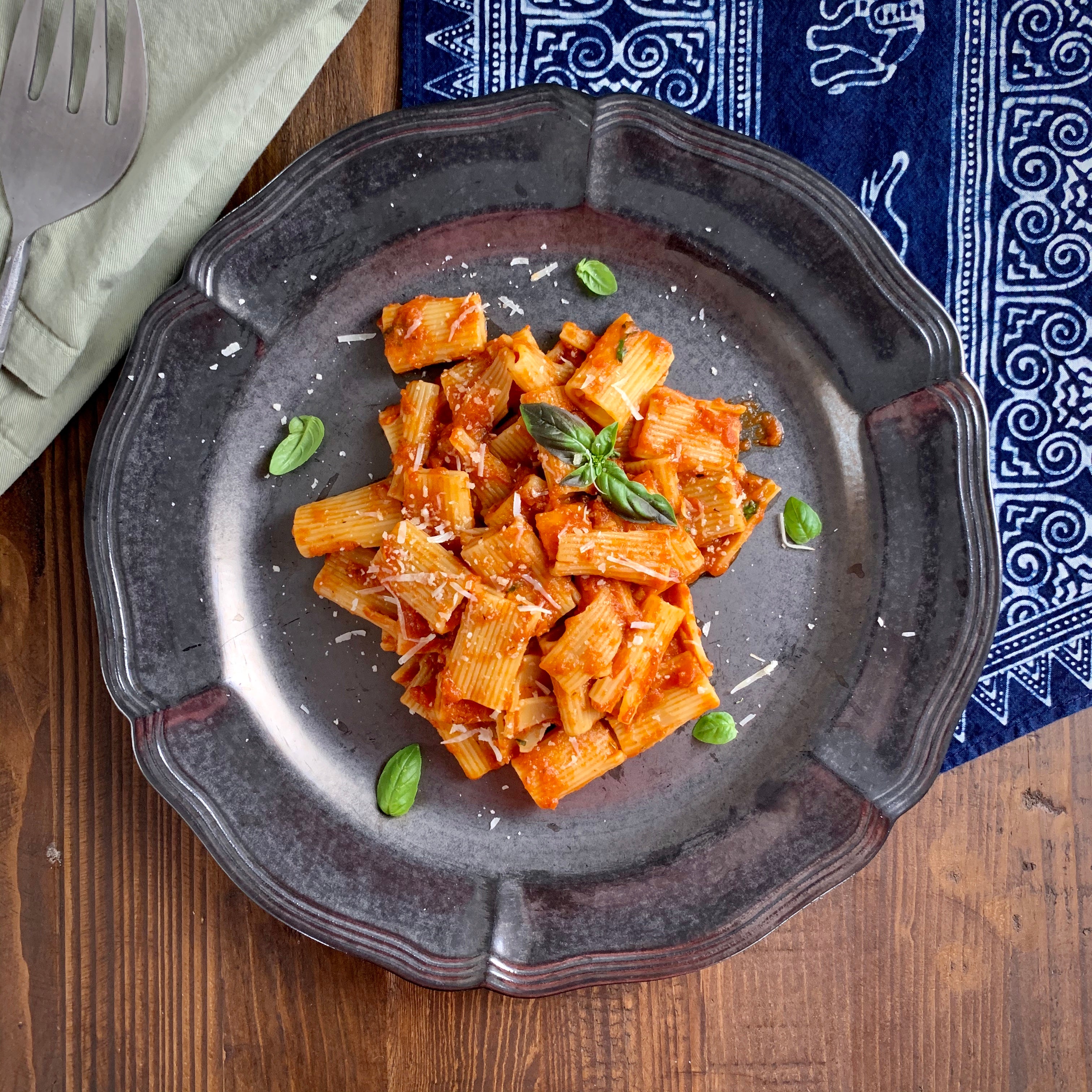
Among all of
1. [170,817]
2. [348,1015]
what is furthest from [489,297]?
[348,1015]

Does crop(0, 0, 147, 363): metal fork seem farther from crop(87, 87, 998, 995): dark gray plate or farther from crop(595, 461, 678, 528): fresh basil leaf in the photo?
crop(595, 461, 678, 528): fresh basil leaf

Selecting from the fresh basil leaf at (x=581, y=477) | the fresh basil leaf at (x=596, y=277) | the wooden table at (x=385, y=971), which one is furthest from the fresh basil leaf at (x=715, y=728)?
the fresh basil leaf at (x=596, y=277)

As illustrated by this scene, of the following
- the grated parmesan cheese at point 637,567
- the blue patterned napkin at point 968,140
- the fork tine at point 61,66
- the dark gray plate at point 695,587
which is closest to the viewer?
the grated parmesan cheese at point 637,567

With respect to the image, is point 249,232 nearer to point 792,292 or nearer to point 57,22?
point 57,22

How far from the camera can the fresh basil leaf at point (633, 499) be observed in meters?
1.99

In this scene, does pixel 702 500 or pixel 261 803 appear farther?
pixel 261 803

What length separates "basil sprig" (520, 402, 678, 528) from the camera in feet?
6.50

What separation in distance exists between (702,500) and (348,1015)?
1.75 m

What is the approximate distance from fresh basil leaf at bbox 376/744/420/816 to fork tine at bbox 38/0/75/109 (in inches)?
74.1

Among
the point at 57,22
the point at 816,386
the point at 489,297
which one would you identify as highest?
the point at 57,22

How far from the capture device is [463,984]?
219 centimetres

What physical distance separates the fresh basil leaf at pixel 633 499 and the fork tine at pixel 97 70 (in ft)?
5.15

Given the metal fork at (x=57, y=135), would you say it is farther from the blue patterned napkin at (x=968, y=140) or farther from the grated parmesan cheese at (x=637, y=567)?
the grated parmesan cheese at (x=637, y=567)

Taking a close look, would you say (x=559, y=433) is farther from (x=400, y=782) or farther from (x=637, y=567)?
(x=400, y=782)
